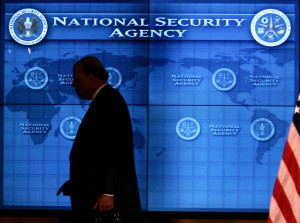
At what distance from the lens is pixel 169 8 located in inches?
181

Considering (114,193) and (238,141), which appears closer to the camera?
(114,193)

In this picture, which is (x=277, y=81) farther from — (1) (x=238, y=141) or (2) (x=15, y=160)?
(2) (x=15, y=160)

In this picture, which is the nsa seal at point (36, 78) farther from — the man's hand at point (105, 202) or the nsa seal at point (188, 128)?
the man's hand at point (105, 202)

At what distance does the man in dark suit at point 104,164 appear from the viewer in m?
3.25

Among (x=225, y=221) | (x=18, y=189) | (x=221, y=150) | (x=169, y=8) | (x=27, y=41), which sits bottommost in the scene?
(x=225, y=221)

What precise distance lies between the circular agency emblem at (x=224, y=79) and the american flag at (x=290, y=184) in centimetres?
188

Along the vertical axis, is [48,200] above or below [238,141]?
below

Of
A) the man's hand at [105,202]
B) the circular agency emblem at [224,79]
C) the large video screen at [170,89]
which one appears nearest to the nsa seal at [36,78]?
the large video screen at [170,89]

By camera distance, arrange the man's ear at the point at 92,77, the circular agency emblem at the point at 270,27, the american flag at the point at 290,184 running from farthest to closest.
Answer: the circular agency emblem at the point at 270,27 < the man's ear at the point at 92,77 < the american flag at the point at 290,184

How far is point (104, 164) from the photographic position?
10.6 feet

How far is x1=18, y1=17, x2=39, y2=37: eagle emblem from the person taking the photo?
463 cm

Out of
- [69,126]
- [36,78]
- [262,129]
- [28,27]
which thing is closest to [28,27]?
[28,27]

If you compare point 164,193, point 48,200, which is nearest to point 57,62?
point 48,200

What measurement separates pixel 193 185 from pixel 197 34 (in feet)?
4.66
